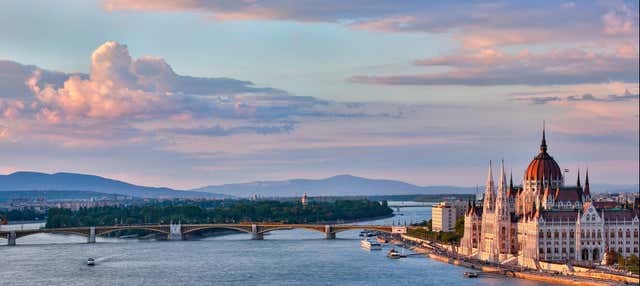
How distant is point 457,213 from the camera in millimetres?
147000

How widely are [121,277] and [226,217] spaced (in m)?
99.0

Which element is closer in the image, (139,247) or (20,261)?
(20,261)

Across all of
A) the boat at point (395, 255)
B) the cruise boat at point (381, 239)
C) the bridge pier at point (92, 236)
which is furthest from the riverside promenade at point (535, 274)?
the bridge pier at point (92, 236)

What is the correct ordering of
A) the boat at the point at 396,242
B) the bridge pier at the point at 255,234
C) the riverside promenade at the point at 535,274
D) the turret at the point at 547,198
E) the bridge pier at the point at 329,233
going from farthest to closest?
1. the bridge pier at the point at 329,233
2. the bridge pier at the point at 255,234
3. the boat at the point at 396,242
4. the turret at the point at 547,198
5. the riverside promenade at the point at 535,274

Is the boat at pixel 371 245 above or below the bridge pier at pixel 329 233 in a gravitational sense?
below

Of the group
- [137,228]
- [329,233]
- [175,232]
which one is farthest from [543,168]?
[175,232]

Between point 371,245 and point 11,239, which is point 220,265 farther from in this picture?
point 11,239

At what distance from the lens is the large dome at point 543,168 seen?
9894 centimetres

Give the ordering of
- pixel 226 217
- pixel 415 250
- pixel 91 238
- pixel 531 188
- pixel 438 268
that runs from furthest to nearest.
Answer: pixel 226 217 → pixel 91 238 → pixel 415 250 → pixel 531 188 → pixel 438 268

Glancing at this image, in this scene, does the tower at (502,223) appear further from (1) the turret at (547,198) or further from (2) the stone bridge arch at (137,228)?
(2) the stone bridge arch at (137,228)

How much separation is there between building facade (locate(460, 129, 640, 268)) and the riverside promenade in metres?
1.55

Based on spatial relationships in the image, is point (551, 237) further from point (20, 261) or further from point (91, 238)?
point (91, 238)

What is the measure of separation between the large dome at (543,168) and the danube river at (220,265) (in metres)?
10.6

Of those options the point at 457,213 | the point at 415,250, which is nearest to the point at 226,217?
the point at 457,213
